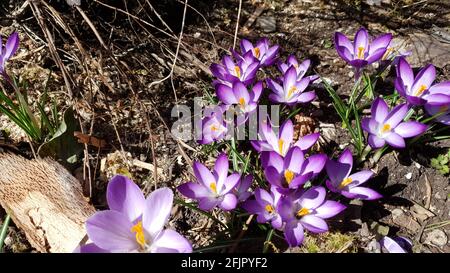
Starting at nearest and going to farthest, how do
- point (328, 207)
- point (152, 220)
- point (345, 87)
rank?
point (152, 220) → point (328, 207) → point (345, 87)

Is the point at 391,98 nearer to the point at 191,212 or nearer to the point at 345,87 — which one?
the point at 345,87

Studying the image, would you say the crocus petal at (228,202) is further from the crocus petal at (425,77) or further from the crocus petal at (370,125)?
the crocus petal at (425,77)

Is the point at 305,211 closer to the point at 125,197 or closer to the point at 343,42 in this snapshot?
the point at 125,197

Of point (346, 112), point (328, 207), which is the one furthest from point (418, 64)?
point (328, 207)

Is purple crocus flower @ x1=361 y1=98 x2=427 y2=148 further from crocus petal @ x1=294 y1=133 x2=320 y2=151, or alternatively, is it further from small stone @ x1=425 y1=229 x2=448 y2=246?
small stone @ x1=425 y1=229 x2=448 y2=246

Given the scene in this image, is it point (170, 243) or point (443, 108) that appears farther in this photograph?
point (443, 108)

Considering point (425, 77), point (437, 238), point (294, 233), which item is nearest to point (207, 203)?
point (294, 233)
